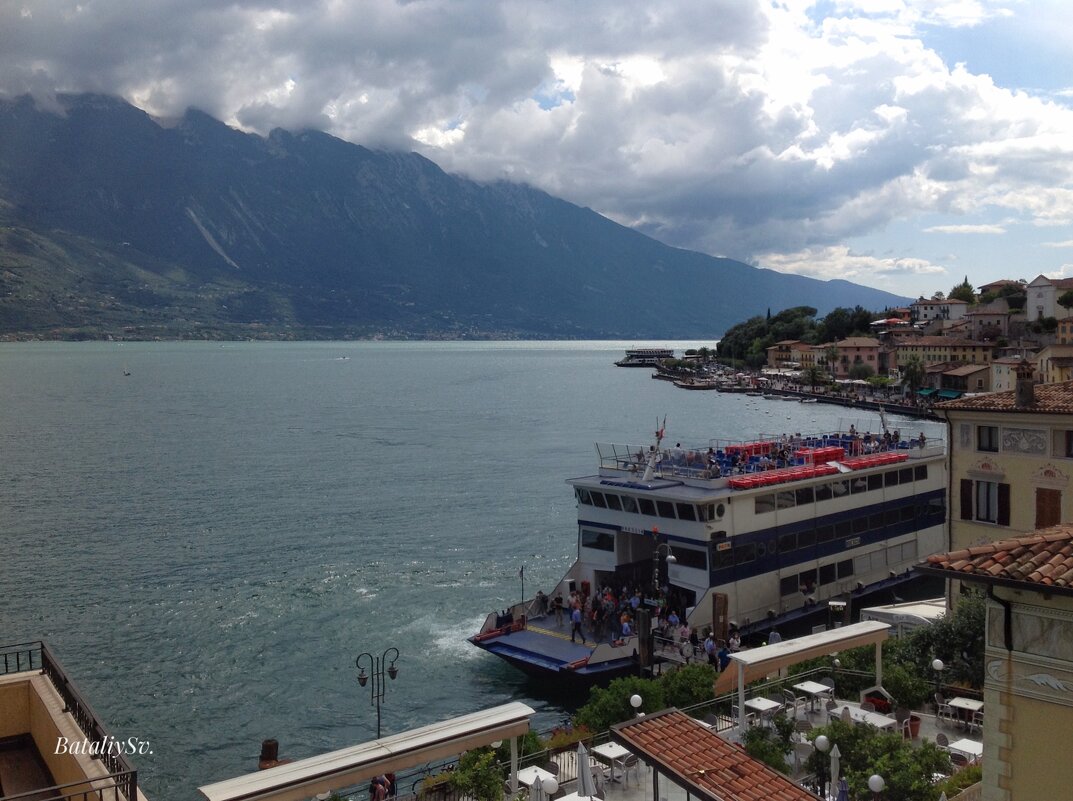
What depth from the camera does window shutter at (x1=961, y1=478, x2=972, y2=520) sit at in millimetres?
24391

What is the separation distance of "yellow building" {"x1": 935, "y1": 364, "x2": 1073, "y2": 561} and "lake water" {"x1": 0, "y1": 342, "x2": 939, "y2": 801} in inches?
499

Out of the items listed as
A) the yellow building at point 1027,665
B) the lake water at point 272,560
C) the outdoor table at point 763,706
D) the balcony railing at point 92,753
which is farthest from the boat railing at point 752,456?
the balcony railing at point 92,753

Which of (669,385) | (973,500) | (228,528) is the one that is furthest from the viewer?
(669,385)

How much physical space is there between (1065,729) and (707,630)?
1813 cm

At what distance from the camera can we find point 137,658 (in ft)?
96.9

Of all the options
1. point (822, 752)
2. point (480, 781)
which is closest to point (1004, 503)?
point (822, 752)

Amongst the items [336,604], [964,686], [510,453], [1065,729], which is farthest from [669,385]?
[1065,729]

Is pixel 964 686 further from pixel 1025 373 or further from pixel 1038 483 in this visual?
pixel 1025 373

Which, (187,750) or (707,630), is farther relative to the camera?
(707,630)

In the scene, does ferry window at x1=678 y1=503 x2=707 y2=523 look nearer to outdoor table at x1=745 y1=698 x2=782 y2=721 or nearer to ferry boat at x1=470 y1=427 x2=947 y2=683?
ferry boat at x1=470 y1=427 x2=947 y2=683

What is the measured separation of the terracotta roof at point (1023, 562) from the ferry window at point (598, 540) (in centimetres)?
1930

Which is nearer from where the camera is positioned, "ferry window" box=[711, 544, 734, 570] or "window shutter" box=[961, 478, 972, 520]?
"window shutter" box=[961, 478, 972, 520]

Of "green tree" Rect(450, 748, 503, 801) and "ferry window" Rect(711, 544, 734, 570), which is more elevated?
"ferry window" Rect(711, 544, 734, 570)

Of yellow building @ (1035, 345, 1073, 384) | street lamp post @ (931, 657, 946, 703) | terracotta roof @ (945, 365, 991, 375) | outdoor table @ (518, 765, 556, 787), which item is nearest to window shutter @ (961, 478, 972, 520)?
street lamp post @ (931, 657, 946, 703)
